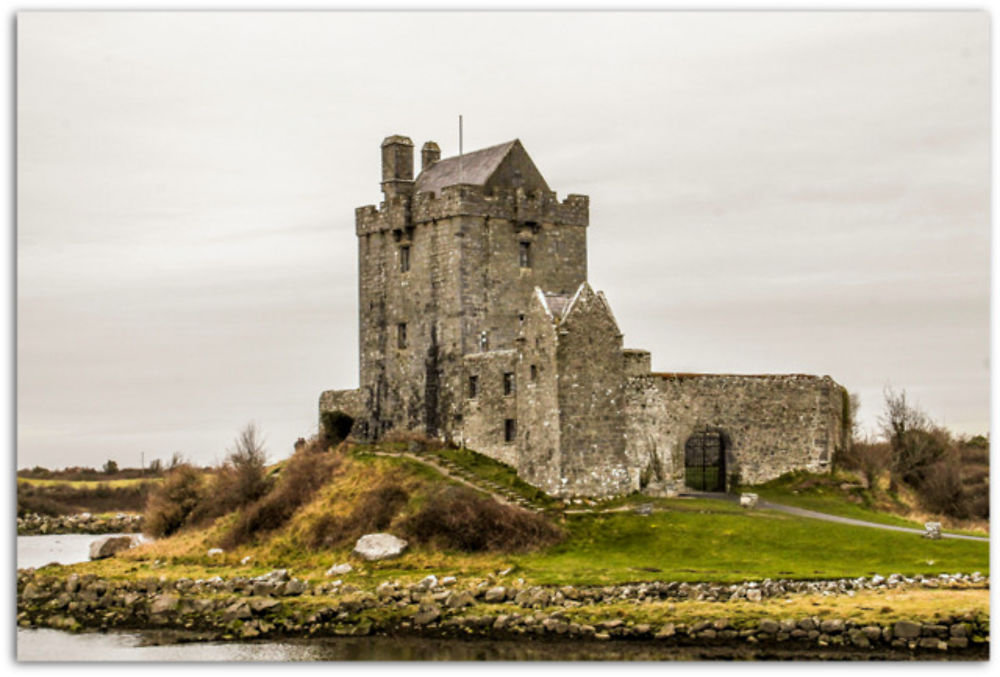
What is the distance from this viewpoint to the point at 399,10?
106 ft

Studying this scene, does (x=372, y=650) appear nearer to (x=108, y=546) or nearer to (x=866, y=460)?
(x=108, y=546)

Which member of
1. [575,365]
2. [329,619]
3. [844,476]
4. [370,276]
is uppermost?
[370,276]

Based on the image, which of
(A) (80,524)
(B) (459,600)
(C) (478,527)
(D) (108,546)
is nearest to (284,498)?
(D) (108,546)

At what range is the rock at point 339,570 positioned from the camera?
4234 centimetres

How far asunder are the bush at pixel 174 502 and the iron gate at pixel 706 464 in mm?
16156

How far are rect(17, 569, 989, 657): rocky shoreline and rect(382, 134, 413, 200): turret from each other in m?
17.4

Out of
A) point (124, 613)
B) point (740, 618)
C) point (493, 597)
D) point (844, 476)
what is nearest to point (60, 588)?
point (124, 613)

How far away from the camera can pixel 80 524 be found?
244 feet

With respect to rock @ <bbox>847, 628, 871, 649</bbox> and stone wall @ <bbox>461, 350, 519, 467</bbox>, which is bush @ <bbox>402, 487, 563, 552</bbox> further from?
rock @ <bbox>847, 628, 871, 649</bbox>

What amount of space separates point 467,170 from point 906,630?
25.8 meters

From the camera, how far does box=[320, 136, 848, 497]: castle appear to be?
151 ft

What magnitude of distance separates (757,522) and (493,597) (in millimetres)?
9453

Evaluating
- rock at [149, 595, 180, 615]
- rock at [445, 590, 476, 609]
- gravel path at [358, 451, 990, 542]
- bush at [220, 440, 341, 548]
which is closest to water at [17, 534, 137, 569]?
bush at [220, 440, 341, 548]

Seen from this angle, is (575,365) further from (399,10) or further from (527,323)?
(399,10)
